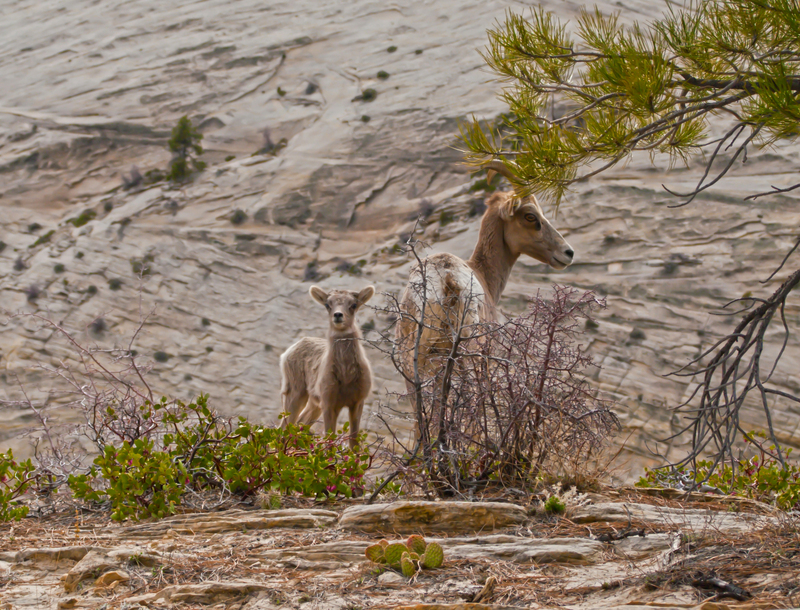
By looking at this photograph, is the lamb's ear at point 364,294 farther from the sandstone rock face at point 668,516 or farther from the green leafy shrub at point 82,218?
the green leafy shrub at point 82,218

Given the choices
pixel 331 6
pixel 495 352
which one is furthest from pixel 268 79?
pixel 495 352

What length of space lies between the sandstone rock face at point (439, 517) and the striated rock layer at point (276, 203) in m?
17.1

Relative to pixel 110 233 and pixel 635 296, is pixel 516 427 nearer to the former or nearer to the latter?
pixel 635 296

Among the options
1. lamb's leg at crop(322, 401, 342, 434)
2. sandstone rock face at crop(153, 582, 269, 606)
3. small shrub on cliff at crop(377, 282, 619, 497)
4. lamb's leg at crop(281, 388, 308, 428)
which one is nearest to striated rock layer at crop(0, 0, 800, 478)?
lamb's leg at crop(281, 388, 308, 428)

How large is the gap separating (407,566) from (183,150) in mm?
33997

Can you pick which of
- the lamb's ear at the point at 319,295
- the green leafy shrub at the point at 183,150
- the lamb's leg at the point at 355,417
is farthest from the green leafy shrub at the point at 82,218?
the lamb's leg at the point at 355,417

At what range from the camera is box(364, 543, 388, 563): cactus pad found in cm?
407

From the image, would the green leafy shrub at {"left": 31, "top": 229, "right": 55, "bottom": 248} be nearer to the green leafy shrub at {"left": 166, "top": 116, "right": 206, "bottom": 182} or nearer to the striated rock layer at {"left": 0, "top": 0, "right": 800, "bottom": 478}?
the striated rock layer at {"left": 0, "top": 0, "right": 800, "bottom": 478}

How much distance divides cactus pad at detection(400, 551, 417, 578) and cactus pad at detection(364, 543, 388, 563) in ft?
0.50

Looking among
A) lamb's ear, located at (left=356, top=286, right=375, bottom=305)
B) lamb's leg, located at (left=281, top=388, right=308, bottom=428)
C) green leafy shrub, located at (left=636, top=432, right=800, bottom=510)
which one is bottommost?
lamb's leg, located at (left=281, top=388, right=308, bottom=428)

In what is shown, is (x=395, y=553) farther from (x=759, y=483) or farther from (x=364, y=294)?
(x=364, y=294)

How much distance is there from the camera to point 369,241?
3173 cm

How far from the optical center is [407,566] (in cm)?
390

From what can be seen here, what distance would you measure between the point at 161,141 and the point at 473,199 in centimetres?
1543
